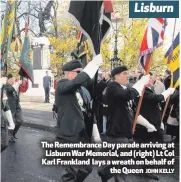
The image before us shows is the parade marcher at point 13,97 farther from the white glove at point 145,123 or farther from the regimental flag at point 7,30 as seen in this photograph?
the white glove at point 145,123

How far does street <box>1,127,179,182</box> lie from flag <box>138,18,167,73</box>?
4.91ft

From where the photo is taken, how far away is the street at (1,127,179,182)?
514 centimetres

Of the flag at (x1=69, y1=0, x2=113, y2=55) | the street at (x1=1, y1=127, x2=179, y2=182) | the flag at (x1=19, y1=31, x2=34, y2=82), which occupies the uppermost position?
the flag at (x1=69, y1=0, x2=113, y2=55)

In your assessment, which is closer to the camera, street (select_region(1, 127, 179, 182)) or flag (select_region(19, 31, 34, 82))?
street (select_region(1, 127, 179, 182))

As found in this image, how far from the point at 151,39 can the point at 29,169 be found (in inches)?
105

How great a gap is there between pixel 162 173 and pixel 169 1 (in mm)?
2123

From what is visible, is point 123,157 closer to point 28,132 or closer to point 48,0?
point 28,132

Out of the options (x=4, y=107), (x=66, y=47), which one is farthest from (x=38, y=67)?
(x=4, y=107)

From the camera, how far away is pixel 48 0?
69.8 ft

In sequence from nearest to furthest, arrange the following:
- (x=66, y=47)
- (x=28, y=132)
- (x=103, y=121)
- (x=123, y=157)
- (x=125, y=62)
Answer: (x=123, y=157) < (x=103, y=121) < (x=28, y=132) < (x=125, y=62) < (x=66, y=47)

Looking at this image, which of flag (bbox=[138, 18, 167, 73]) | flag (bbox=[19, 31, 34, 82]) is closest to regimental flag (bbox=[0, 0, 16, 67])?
flag (bbox=[19, 31, 34, 82])

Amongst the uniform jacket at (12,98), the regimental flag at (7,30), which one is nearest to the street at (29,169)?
the uniform jacket at (12,98)

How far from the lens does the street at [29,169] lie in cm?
514

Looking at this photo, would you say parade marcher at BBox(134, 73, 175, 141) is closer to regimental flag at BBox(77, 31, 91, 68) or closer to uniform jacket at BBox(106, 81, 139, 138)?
uniform jacket at BBox(106, 81, 139, 138)
